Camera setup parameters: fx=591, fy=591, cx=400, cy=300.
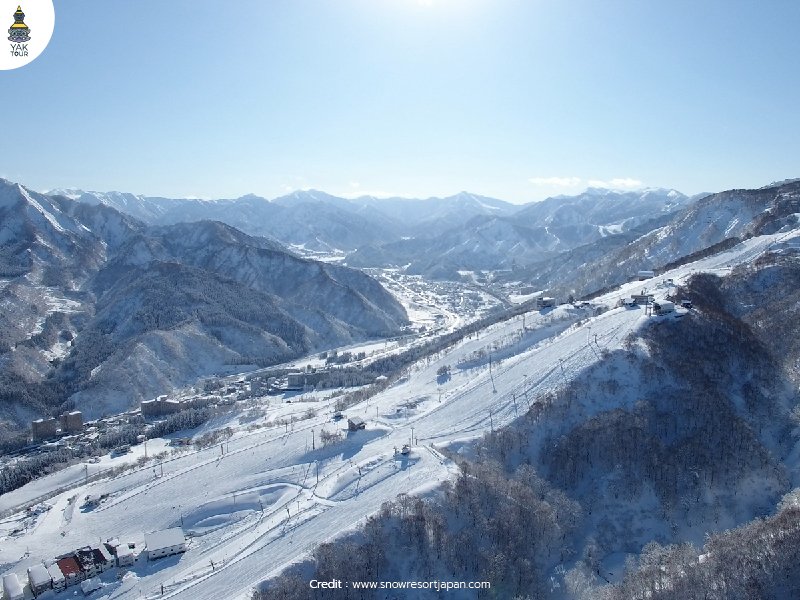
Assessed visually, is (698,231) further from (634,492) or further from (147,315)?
(147,315)

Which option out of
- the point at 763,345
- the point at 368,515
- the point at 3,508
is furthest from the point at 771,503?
the point at 3,508

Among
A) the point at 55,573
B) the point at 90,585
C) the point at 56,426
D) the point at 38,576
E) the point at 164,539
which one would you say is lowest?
the point at 90,585

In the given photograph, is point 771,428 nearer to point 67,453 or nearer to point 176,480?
point 176,480

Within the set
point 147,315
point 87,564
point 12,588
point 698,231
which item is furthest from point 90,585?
point 698,231

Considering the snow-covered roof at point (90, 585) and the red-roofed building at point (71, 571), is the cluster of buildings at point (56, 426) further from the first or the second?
the snow-covered roof at point (90, 585)

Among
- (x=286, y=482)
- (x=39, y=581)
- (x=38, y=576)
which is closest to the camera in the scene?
(x=39, y=581)

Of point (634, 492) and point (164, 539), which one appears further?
point (634, 492)
